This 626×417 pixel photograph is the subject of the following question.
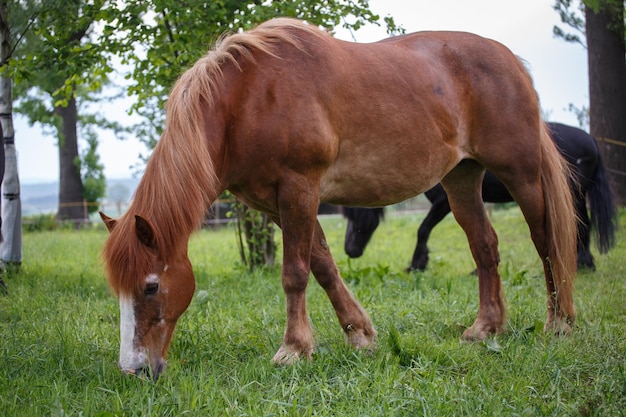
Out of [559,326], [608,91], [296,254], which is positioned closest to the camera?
[296,254]

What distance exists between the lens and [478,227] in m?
4.78

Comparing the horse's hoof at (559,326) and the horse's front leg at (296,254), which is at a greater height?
the horse's front leg at (296,254)

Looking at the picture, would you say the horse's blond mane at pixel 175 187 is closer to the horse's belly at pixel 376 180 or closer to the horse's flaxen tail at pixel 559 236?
the horse's belly at pixel 376 180

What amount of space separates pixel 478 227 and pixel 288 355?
6.54 feet

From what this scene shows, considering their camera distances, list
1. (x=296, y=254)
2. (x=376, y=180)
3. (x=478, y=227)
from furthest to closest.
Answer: (x=478, y=227)
(x=376, y=180)
(x=296, y=254)

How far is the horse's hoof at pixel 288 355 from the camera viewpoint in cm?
348

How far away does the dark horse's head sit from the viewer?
8469 mm

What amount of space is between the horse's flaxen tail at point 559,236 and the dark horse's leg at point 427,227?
333 centimetres

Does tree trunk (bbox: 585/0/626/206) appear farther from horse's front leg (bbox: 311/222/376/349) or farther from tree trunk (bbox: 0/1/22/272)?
tree trunk (bbox: 0/1/22/272)

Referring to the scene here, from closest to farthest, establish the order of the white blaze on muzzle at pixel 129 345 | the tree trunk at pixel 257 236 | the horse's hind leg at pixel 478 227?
the white blaze on muzzle at pixel 129 345 → the horse's hind leg at pixel 478 227 → the tree trunk at pixel 257 236

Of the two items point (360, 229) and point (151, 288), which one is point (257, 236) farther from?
point (151, 288)

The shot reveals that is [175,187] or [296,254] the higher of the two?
[175,187]

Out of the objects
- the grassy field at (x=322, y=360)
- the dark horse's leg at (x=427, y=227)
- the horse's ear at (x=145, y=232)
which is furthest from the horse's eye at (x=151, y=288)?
the dark horse's leg at (x=427, y=227)

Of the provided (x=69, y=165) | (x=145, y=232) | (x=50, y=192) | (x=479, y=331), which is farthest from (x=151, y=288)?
(x=50, y=192)
